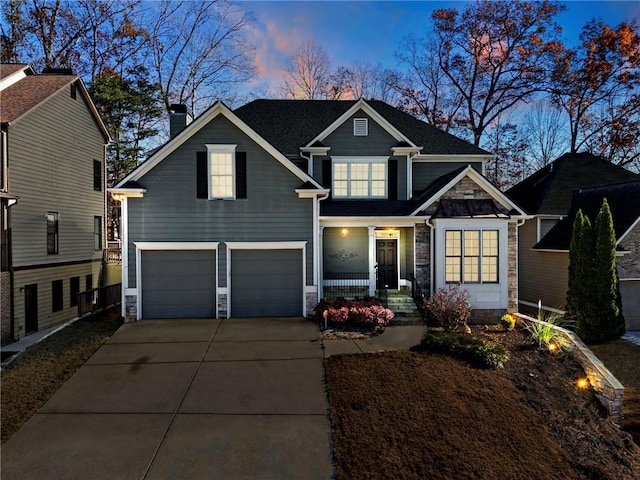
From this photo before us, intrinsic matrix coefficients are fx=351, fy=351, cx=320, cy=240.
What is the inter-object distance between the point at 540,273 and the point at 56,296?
68.4ft

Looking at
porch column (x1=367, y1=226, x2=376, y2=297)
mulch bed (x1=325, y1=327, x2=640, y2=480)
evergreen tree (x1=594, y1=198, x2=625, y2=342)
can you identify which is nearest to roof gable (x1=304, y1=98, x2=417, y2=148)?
porch column (x1=367, y1=226, x2=376, y2=297)

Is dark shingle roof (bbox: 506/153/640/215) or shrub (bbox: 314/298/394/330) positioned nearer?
shrub (bbox: 314/298/394/330)

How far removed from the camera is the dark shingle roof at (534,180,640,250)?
13.4 m

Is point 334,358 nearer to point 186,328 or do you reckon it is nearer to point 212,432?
point 212,432

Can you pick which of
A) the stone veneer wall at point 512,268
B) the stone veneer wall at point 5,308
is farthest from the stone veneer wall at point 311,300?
the stone veneer wall at point 5,308

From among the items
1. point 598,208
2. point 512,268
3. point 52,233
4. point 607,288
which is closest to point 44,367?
point 52,233

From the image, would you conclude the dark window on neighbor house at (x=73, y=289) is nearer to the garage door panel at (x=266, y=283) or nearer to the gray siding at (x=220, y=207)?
the gray siding at (x=220, y=207)

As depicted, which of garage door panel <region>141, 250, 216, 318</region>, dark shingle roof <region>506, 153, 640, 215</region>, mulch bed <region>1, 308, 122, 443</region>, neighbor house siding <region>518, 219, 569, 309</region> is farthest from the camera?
dark shingle roof <region>506, 153, 640, 215</region>

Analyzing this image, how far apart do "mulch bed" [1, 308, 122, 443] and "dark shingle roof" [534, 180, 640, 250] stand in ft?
55.0

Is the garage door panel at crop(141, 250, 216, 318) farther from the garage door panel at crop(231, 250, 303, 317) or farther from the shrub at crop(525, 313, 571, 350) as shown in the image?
the shrub at crop(525, 313, 571, 350)

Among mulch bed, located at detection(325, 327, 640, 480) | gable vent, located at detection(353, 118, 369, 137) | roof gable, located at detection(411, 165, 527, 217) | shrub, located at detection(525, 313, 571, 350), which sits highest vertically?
gable vent, located at detection(353, 118, 369, 137)

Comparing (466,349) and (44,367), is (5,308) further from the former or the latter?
(466,349)

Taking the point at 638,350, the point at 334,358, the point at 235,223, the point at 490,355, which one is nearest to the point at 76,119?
the point at 235,223

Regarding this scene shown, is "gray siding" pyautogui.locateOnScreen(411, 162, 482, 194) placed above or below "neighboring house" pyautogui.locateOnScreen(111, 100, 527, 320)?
above
